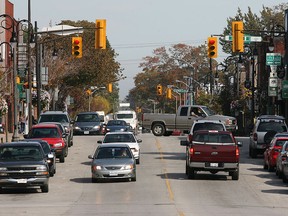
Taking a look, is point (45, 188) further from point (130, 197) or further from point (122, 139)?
point (122, 139)

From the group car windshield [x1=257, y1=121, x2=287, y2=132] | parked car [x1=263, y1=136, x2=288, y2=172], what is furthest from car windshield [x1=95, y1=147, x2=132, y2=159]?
car windshield [x1=257, y1=121, x2=287, y2=132]

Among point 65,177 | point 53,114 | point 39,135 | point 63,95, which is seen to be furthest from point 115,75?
point 65,177

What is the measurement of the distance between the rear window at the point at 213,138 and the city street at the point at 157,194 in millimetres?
1556

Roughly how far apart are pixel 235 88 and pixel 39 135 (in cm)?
5263

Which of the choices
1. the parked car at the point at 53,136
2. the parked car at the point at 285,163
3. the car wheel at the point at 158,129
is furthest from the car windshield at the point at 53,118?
the parked car at the point at 285,163

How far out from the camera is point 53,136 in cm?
4256

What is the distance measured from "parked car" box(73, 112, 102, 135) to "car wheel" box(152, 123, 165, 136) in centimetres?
453

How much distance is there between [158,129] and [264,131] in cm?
1691

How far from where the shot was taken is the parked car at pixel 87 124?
62.6 metres

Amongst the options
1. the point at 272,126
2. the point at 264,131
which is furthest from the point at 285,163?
the point at 272,126

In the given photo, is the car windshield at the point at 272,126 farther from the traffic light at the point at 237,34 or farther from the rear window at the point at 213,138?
the rear window at the point at 213,138

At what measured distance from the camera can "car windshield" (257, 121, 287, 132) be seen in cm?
4456

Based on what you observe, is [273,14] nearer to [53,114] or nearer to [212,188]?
[53,114]

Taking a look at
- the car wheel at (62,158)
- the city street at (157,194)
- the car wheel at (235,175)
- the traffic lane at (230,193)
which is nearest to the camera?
the city street at (157,194)
